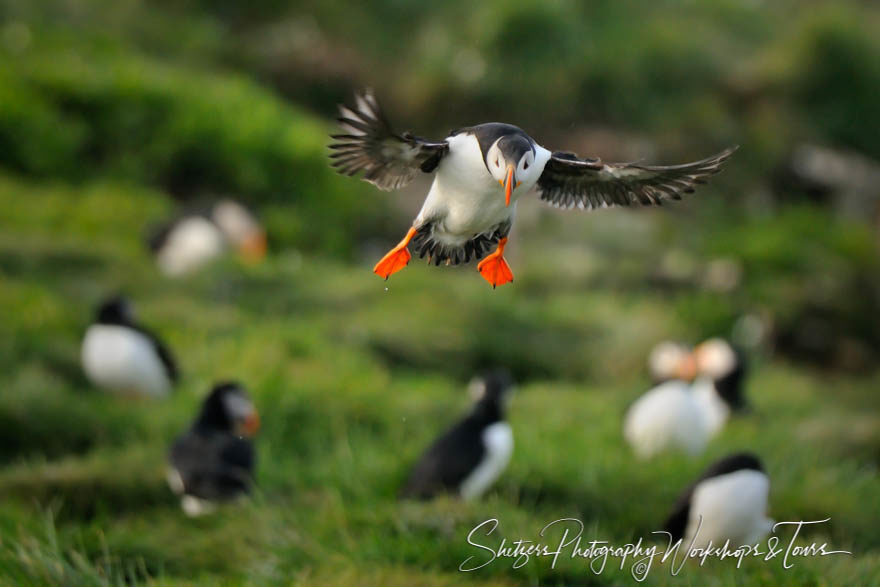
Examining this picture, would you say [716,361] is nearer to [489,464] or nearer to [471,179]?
[489,464]

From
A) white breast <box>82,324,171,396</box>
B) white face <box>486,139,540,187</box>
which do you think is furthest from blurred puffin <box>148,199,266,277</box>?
white face <box>486,139,540,187</box>

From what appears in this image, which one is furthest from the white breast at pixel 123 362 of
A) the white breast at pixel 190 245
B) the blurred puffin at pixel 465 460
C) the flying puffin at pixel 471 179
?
the flying puffin at pixel 471 179

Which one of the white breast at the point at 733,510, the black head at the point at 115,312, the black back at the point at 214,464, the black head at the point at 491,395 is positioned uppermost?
the black head at the point at 115,312

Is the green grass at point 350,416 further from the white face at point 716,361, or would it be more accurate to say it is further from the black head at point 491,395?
the white face at point 716,361

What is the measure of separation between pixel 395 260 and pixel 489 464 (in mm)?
3466

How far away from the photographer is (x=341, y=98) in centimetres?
1733

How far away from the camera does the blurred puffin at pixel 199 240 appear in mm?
10773

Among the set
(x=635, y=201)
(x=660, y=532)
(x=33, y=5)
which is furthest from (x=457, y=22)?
(x=635, y=201)

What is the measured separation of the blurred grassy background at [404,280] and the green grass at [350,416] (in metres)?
0.03

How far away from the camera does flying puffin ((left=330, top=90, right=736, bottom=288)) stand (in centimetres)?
231

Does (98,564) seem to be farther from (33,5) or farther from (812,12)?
(812,12)

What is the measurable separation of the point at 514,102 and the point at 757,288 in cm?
559

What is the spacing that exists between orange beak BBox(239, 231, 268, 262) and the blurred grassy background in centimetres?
35

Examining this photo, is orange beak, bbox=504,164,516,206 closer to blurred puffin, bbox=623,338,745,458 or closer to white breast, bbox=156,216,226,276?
A: blurred puffin, bbox=623,338,745,458
